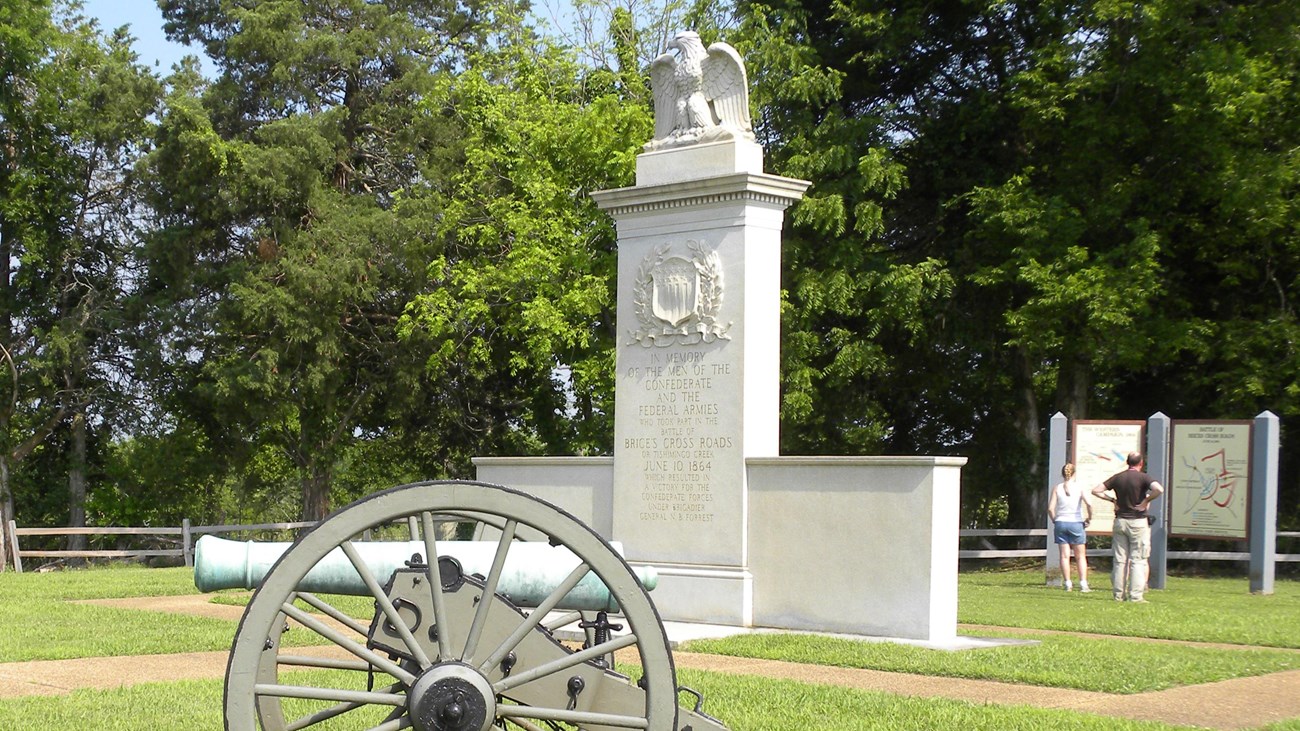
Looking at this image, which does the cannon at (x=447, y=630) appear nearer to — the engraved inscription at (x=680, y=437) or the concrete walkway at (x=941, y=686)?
the concrete walkway at (x=941, y=686)

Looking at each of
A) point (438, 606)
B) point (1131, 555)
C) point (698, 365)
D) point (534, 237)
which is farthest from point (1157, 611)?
point (534, 237)

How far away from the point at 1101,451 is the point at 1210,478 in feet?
4.56

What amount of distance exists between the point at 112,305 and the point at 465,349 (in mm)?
8363

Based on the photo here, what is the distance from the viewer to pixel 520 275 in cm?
2802

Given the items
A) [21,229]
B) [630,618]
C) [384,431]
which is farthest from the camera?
[384,431]

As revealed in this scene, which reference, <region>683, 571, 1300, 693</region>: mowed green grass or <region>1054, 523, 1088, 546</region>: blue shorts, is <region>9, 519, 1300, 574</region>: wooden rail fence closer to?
<region>1054, 523, 1088, 546</region>: blue shorts

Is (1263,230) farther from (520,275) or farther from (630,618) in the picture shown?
(630,618)

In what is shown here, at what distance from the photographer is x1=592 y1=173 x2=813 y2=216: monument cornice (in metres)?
14.0

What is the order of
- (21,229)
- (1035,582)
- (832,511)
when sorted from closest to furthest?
(832,511), (1035,582), (21,229)

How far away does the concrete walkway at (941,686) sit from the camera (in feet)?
28.9

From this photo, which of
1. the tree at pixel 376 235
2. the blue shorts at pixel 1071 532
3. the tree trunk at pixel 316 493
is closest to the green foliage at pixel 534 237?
the tree at pixel 376 235

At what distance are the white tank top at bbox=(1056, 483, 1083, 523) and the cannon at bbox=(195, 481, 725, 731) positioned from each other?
1341 centimetres

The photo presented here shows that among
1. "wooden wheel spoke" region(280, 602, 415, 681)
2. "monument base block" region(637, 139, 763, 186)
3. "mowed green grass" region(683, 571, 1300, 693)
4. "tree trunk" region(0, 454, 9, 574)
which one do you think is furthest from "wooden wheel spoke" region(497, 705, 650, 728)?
"tree trunk" region(0, 454, 9, 574)

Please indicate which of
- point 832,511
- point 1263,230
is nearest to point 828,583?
point 832,511
